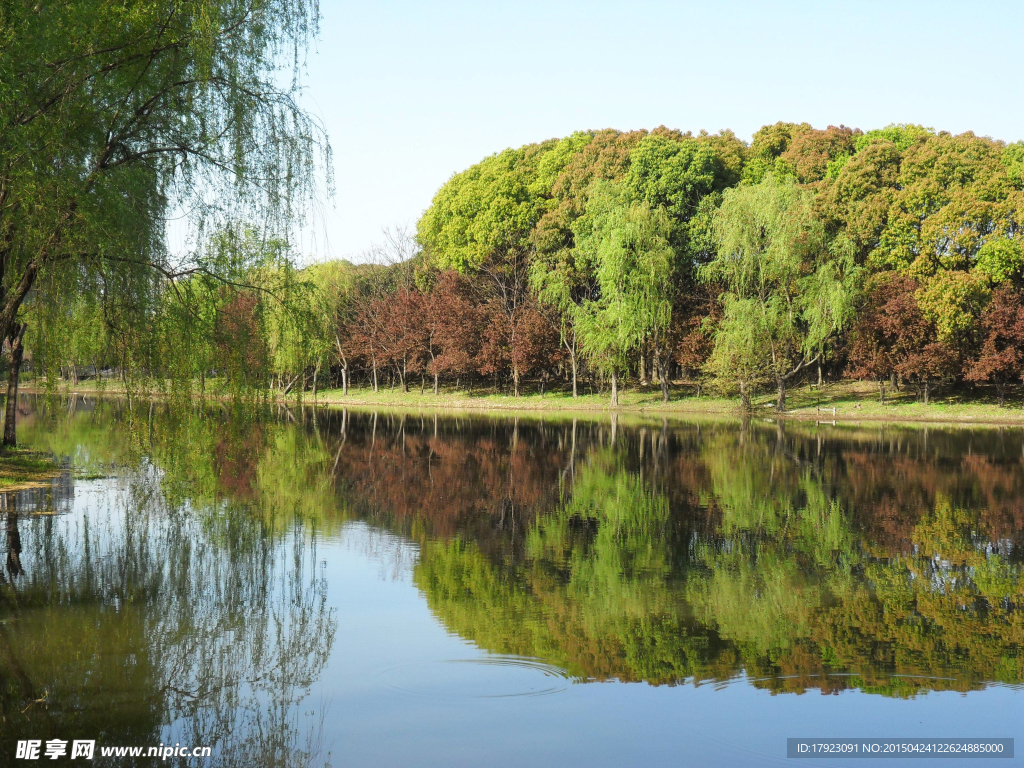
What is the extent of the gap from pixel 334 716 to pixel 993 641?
20.1 ft

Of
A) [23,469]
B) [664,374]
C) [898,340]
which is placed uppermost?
[898,340]

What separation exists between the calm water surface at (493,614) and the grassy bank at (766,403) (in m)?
21.8

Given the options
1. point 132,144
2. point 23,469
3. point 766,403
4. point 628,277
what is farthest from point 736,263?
point 132,144

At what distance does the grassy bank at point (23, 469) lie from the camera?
17078mm

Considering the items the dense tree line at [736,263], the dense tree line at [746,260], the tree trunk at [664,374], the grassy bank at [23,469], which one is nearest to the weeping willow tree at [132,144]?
the grassy bank at [23,469]

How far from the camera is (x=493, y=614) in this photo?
9.49m

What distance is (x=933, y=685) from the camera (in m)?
7.55

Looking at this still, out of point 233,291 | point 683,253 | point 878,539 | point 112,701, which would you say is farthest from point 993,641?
point 683,253

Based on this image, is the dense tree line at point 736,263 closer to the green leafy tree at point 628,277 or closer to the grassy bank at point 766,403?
the green leafy tree at point 628,277

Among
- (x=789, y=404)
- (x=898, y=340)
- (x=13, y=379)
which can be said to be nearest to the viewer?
(x=13, y=379)

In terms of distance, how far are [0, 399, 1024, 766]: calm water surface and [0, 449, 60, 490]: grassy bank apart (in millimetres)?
680

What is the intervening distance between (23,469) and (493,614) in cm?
1327

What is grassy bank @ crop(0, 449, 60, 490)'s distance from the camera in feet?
56.0

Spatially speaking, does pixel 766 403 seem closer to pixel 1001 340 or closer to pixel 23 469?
pixel 1001 340
